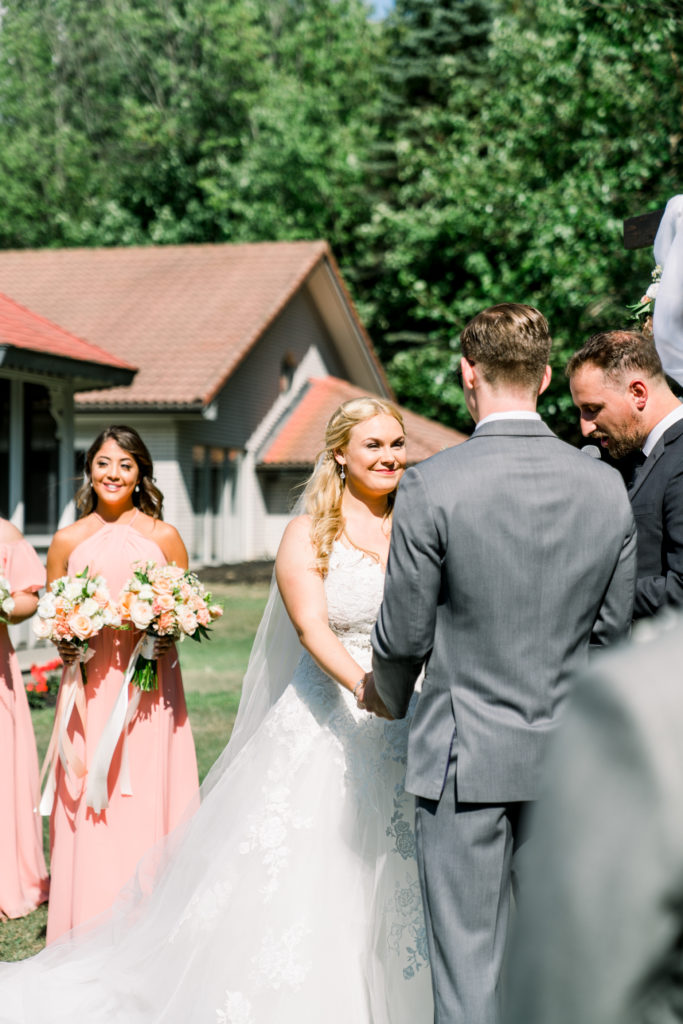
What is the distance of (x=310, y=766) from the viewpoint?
4.03 meters

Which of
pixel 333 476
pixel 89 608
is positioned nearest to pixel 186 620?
pixel 89 608

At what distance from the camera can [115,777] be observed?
5.29 meters

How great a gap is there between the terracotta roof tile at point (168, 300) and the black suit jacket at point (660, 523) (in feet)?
66.9

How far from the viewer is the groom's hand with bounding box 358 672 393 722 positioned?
3.36m

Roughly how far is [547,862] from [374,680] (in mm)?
2293

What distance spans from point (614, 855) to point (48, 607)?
4.49 metres

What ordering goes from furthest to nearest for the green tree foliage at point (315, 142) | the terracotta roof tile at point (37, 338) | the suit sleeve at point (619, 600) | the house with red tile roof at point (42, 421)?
the green tree foliage at point (315, 142) < the house with red tile roof at point (42, 421) < the terracotta roof tile at point (37, 338) < the suit sleeve at point (619, 600)

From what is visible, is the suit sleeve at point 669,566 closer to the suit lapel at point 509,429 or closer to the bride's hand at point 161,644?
the suit lapel at point 509,429

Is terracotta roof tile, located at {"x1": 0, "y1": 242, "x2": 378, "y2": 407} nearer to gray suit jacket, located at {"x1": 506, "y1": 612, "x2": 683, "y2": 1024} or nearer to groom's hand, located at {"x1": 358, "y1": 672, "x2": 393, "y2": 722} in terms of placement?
groom's hand, located at {"x1": 358, "y1": 672, "x2": 393, "y2": 722}

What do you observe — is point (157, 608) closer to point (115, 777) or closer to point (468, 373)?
point (115, 777)

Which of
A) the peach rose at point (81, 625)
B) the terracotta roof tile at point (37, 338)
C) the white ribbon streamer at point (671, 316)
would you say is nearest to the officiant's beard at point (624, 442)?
the white ribbon streamer at point (671, 316)

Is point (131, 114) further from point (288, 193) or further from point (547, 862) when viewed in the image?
point (547, 862)

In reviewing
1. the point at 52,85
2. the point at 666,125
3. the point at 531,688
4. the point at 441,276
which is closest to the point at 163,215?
the point at 52,85

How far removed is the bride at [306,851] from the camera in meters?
3.79
